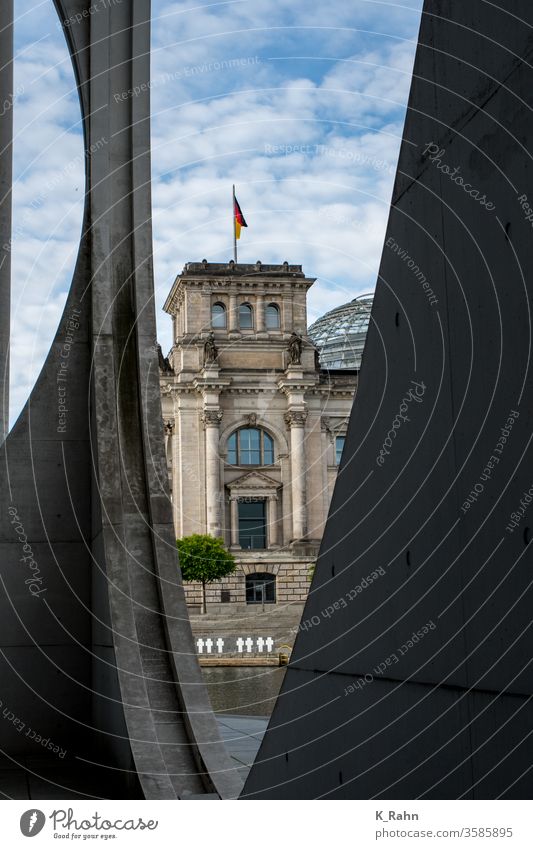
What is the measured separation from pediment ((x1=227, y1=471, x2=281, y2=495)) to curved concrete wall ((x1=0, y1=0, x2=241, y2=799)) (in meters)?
48.5

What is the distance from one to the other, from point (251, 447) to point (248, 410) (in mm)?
2047

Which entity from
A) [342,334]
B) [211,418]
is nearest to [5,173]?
[211,418]

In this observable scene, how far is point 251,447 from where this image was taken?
56781 mm

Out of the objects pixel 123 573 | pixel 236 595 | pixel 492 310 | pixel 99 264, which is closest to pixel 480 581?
pixel 492 310

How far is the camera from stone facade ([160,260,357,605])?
54.5m

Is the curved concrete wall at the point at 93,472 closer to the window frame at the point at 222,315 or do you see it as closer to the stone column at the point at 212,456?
the stone column at the point at 212,456

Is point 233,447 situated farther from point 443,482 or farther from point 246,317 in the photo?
point 443,482

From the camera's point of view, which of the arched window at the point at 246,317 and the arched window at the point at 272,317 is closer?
the arched window at the point at 272,317

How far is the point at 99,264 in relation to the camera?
7023mm

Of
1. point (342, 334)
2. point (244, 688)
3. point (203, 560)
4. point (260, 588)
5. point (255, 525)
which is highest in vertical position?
point (342, 334)

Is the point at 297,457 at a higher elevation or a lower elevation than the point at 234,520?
higher

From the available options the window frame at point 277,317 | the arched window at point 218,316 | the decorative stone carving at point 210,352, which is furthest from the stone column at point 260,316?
the decorative stone carving at point 210,352

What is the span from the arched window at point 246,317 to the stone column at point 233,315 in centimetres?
34

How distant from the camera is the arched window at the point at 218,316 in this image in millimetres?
54969
